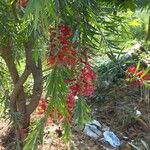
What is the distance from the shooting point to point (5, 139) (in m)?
3.09

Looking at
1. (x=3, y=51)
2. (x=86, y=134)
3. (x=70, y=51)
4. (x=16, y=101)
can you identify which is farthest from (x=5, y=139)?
(x=70, y=51)

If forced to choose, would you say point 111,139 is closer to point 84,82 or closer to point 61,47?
point 84,82

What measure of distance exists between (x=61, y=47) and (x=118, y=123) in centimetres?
222

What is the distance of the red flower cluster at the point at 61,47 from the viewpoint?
1.25 meters

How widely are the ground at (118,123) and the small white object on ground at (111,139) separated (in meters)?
0.03

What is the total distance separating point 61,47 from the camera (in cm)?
125

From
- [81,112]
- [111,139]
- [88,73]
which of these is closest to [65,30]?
[88,73]

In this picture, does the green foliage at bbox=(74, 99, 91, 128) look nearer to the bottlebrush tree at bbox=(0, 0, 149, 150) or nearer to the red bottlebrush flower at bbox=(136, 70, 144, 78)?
the bottlebrush tree at bbox=(0, 0, 149, 150)

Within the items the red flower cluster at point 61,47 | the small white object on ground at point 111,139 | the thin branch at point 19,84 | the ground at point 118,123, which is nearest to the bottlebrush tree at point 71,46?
the red flower cluster at point 61,47

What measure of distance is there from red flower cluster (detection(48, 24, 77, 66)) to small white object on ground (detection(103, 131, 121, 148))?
196 centimetres

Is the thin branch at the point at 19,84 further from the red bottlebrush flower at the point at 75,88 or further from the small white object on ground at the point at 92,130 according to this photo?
the red bottlebrush flower at the point at 75,88

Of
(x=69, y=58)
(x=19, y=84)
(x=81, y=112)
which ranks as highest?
(x=19, y=84)

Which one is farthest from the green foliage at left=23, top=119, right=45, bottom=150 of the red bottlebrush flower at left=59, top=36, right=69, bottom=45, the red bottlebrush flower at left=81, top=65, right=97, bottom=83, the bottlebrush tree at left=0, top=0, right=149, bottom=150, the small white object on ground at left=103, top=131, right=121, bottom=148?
the small white object on ground at left=103, top=131, right=121, bottom=148

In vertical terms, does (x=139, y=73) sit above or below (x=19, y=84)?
below
